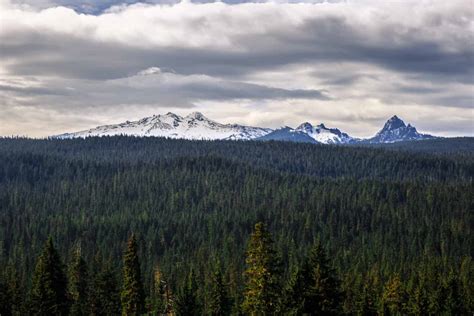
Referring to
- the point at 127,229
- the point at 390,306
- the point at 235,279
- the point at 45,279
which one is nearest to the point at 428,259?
the point at 235,279

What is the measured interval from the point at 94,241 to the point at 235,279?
2886 inches

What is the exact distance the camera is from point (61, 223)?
188 metres

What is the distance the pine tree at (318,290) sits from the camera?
42812 millimetres

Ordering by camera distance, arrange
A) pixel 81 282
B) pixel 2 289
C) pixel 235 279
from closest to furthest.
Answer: pixel 2 289, pixel 81 282, pixel 235 279

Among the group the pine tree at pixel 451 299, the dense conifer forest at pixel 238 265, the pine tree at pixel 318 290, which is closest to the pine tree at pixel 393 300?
the dense conifer forest at pixel 238 265

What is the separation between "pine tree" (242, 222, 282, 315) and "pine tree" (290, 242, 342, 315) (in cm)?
169

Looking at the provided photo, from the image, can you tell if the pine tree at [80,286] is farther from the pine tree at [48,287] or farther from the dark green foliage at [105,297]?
the pine tree at [48,287]

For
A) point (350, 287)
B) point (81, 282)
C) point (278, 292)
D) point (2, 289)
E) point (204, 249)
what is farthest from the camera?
point (204, 249)

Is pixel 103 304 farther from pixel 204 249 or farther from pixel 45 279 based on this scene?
pixel 204 249

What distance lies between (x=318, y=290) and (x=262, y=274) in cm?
413

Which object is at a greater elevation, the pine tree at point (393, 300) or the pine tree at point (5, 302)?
the pine tree at point (5, 302)

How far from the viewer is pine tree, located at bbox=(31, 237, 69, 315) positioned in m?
58.2

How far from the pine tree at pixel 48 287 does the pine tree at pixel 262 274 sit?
22834mm

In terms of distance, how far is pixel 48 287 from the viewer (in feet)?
192
